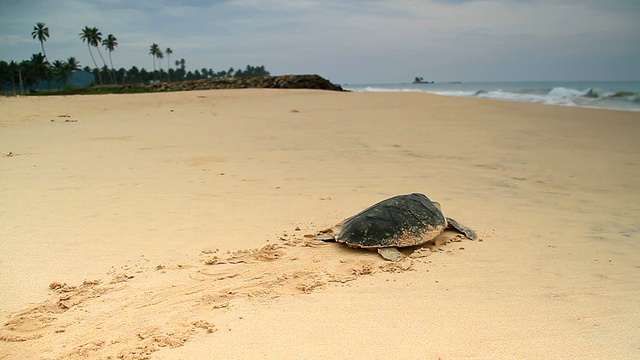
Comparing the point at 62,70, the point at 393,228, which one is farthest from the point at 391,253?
the point at 62,70

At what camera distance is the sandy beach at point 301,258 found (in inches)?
91.0

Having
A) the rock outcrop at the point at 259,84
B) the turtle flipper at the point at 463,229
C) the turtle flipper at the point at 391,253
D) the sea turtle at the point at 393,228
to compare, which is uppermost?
the rock outcrop at the point at 259,84

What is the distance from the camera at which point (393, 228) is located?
3.67 metres

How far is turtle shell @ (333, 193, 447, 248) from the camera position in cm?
360

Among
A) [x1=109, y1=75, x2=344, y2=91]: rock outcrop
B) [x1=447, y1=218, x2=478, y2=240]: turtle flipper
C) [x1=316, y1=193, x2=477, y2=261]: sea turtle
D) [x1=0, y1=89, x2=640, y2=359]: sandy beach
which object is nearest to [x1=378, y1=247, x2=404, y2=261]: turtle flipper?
[x1=316, y1=193, x2=477, y2=261]: sea turtle

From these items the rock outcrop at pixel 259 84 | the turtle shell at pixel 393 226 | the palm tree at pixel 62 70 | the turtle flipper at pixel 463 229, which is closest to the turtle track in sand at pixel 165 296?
the turtle shell at pixel 393 226

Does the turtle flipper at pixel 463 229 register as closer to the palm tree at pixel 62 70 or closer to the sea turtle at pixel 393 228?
the sea turtle at pixel 393 228

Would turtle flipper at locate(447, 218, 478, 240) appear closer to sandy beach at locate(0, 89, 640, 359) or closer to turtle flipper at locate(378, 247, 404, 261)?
sandy beach at locate(0, 89, 640, 359)

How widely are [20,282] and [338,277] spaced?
7.23ft

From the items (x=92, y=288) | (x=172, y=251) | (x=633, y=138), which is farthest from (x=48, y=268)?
(x=633, y=138)

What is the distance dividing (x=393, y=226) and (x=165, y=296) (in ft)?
6.44

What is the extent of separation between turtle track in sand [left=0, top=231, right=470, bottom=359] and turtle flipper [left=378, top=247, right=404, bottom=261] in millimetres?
56

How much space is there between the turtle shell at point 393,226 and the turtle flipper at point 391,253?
0.04 meters

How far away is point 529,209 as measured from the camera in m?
4.84
